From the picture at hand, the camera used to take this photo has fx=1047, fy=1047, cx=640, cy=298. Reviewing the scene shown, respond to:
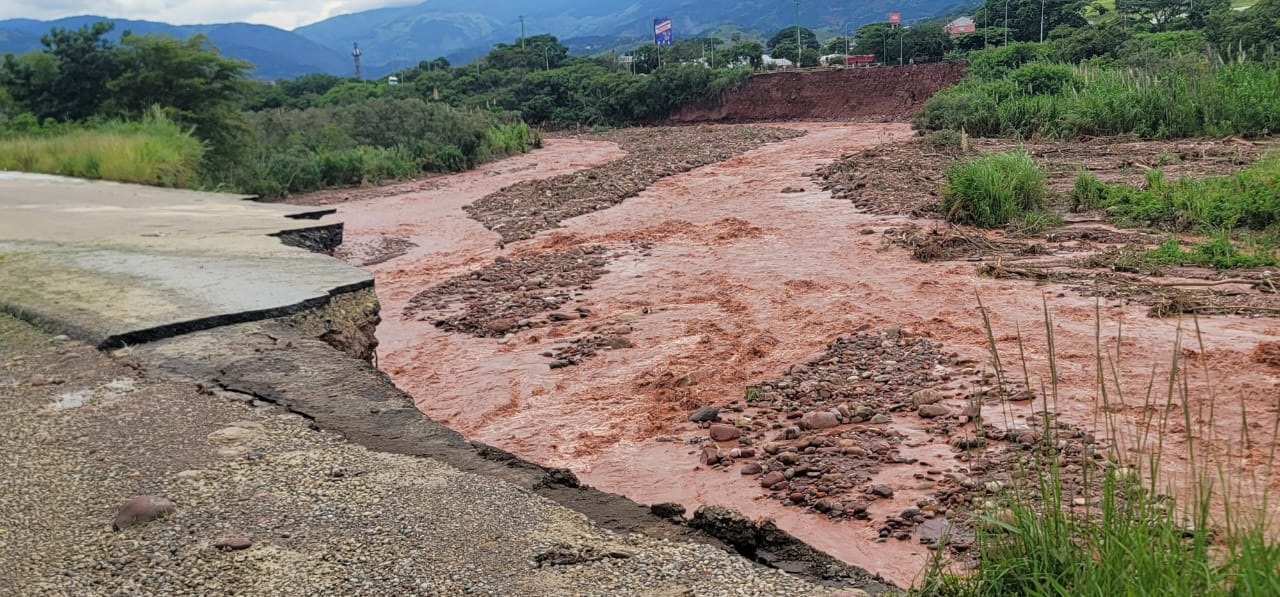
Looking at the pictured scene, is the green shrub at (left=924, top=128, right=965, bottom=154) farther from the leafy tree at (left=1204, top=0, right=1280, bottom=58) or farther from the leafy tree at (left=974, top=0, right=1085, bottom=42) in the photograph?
the leafy tree at (left=974, top=0, right=1085, bottom=42)

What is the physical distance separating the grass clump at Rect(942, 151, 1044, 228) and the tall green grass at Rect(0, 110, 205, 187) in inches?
381

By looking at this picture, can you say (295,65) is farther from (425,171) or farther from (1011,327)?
(1011,327)

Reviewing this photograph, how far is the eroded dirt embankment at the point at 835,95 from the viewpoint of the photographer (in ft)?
104

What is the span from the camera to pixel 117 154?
13.3m

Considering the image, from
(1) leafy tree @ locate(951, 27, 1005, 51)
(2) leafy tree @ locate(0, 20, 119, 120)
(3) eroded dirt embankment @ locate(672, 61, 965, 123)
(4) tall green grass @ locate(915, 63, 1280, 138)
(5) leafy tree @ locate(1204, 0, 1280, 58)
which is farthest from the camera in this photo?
(1) leafy tree @ locate(951, 27, 1005, 51)

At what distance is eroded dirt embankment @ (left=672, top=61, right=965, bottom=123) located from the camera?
104 ft

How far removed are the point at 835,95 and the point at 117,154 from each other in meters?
24.9

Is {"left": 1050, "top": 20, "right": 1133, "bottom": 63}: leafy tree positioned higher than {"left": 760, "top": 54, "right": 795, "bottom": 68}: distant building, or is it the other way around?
{"left": 760, "top": 54, "right": 795, "bottom": 68}: distant building

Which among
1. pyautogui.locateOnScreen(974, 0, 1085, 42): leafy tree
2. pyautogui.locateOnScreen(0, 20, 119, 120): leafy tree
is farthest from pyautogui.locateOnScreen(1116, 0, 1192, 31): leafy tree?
pyautogui.locateOnScreen(0, 20, 119, 120): leafy tree

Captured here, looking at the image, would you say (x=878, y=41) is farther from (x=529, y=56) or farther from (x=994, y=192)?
(x=994, y=192)

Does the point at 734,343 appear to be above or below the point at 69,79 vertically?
below

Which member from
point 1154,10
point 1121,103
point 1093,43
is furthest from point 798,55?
point 1121,103

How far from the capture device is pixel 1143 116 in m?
17.0

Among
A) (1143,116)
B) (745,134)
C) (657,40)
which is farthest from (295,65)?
(1143,116)
